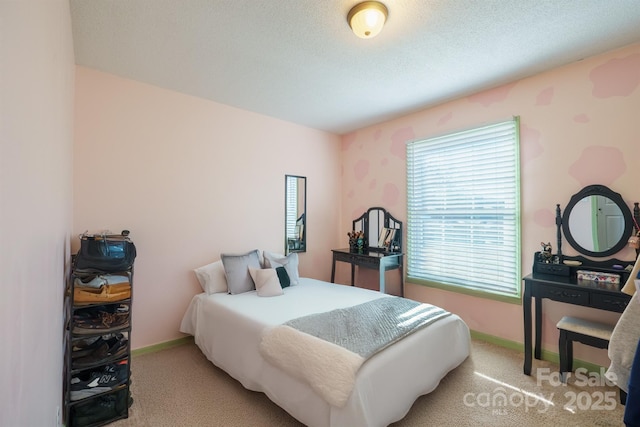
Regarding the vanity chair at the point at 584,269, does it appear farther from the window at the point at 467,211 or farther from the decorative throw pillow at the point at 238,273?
the decorative throw pillow at the point at 238,273

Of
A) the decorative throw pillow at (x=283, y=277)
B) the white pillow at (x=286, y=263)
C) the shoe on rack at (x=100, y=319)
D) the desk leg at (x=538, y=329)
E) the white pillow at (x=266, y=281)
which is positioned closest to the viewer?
the shoe on rack at (x=100, y=319)

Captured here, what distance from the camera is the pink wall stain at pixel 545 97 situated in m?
2.62

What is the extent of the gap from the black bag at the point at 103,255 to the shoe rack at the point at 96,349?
47 millimetres

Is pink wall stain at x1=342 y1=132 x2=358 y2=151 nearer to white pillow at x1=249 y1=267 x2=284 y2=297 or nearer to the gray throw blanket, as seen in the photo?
white pillow at x1=249 y1=267 x2=284 y2=297

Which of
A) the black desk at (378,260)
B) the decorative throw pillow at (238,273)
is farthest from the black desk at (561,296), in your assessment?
the decorative throw pillow at (238,273)

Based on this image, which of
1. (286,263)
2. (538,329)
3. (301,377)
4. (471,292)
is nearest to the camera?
(301,377)

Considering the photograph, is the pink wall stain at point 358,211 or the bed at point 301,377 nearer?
the bed at point 301,377

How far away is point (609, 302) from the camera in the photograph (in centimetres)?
203

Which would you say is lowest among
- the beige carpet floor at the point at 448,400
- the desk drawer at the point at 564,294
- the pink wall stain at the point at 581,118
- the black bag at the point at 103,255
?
the beige carpet floor at the point at 448,400

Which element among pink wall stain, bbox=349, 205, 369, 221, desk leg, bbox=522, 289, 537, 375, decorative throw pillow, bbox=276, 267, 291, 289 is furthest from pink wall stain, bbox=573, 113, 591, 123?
decorative throw pillow, bbox=276, 267, 291, 289

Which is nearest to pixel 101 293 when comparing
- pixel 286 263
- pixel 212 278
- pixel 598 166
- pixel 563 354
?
pixel 212 278

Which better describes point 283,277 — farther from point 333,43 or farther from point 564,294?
point 564,294

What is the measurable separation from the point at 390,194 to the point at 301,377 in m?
2.69

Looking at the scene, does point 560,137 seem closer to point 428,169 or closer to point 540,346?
point 428,169
